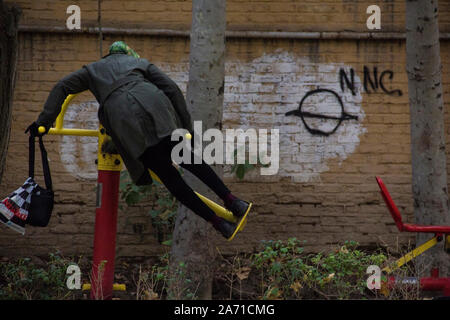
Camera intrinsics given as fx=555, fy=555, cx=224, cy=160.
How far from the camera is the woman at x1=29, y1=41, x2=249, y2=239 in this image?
3.40m

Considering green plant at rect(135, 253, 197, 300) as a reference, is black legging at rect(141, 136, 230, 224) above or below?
above

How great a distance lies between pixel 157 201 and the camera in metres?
5.44

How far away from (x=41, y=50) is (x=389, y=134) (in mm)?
3855

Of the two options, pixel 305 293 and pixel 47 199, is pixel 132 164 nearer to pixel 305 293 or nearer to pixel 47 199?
pixel 47 199

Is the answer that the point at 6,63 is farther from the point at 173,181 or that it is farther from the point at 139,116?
the point at 173,181

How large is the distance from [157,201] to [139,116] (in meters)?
2.15

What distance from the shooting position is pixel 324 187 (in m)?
6.04

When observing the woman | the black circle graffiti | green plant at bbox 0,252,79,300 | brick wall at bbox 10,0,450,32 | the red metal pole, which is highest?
brick wall at bbox 10,0,450,32

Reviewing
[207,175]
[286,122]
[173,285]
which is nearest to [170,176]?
[207,175]

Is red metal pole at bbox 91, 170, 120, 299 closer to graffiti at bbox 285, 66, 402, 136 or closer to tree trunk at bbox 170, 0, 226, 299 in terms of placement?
tree trunk at bbox 170, 0, 226, 299

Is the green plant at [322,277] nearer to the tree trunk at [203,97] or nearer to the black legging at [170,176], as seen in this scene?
the tree trunk at [203,97]

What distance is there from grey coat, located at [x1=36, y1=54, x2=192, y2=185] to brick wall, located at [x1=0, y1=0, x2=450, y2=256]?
2.39 metres

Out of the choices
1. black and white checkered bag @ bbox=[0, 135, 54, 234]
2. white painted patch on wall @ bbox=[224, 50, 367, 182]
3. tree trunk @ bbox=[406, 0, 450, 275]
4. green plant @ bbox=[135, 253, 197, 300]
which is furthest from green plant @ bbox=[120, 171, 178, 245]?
tree trunk @ bbox=[406, 0, 450, 275]

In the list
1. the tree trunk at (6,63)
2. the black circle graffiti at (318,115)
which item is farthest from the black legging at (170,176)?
the black circle graffiti at (318,115)
